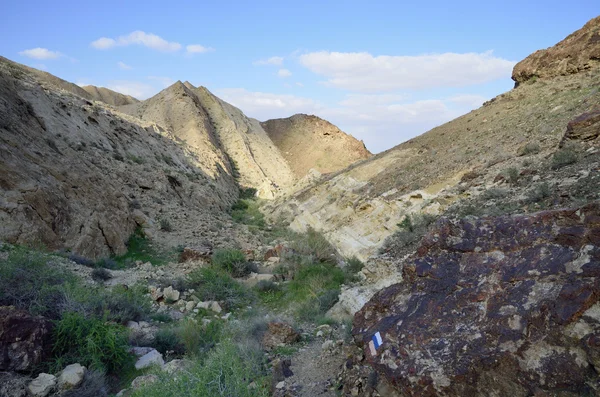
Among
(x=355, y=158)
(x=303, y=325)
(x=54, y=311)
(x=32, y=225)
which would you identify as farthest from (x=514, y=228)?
(x=355, y=158)

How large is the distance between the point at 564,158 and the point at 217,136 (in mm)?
42298

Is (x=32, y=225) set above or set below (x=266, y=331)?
above

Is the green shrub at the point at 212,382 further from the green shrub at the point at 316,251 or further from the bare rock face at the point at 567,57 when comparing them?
the bare rock face at the point at 567,57

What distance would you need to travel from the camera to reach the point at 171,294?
994 cm

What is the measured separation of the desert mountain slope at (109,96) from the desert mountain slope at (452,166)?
51219 millimetres

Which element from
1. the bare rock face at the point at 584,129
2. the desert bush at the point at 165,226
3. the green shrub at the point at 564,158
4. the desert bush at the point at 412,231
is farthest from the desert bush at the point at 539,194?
the desert bush at the point at 165,226

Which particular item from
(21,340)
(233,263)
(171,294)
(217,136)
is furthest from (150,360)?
(217,136)

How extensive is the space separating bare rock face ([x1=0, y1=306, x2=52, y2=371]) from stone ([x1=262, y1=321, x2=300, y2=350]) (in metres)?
2.97

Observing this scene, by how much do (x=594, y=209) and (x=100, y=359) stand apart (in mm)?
5930

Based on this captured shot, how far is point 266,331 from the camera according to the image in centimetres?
691

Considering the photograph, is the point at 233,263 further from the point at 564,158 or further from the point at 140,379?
the point at 564,158

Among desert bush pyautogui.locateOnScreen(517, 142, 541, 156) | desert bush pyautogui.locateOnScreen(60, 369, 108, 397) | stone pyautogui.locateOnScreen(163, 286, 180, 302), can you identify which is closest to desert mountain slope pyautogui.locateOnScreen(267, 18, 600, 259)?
desert bush pyautogui.locateOnScreen(517, 142, 541, 156)

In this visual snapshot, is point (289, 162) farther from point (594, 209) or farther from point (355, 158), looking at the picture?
point (594, 209)

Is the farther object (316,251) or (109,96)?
(109,96)
